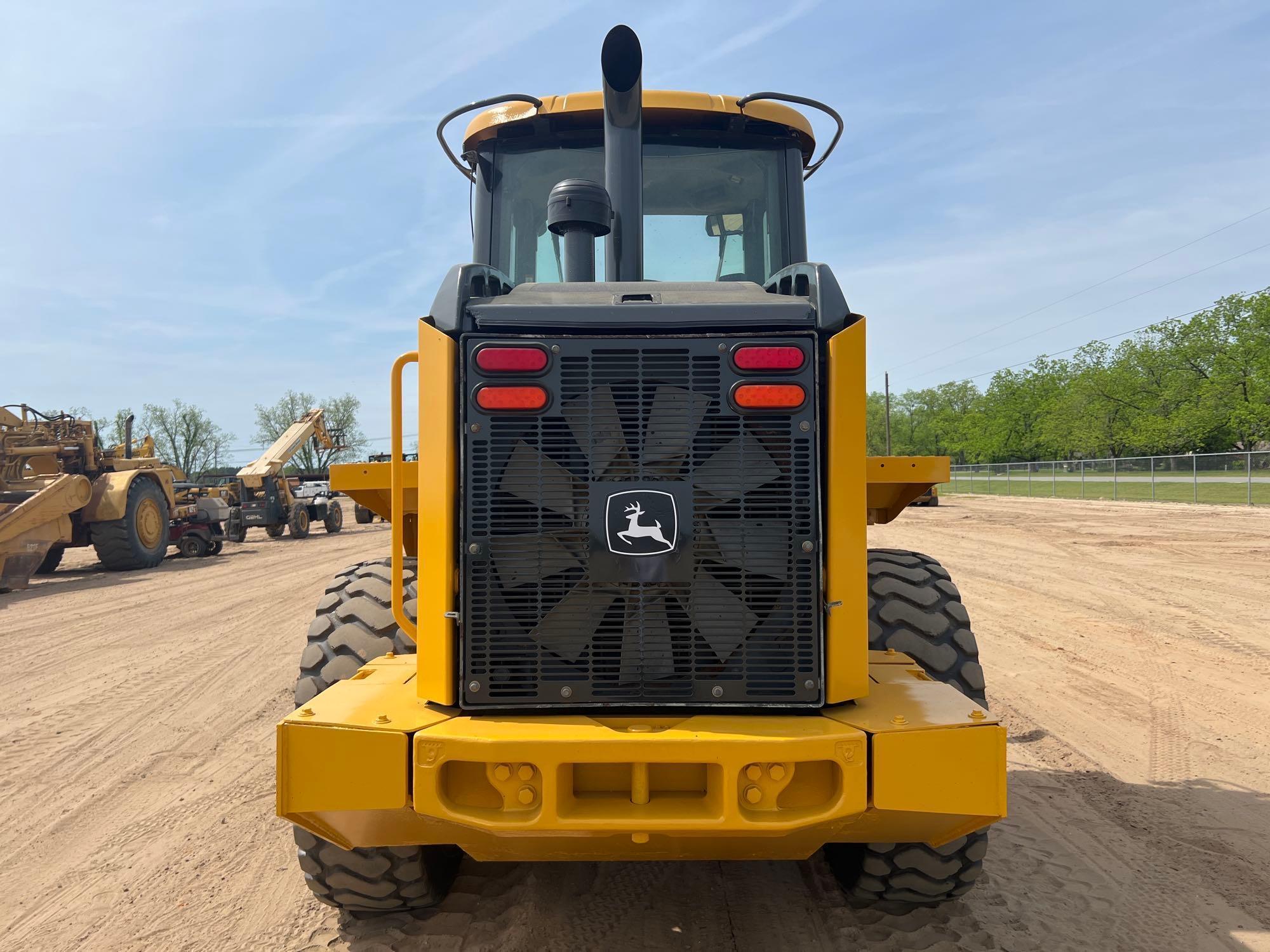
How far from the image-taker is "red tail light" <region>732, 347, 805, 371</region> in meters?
2.38

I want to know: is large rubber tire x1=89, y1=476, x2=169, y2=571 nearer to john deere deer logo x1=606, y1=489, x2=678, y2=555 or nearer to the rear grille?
the rear grille

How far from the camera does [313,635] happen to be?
3225mm

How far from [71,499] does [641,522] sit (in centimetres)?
1463

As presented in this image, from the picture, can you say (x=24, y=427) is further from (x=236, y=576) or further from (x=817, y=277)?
(x=817, y=277)

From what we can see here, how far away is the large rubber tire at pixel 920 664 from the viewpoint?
261 centimetres

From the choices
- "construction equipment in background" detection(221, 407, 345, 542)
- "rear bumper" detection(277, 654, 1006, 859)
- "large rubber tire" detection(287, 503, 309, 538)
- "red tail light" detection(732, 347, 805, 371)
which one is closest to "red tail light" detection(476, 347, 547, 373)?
"red tail light" detection(732, 347, 805, 371)

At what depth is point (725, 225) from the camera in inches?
148

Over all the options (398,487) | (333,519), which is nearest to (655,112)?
(398,487)

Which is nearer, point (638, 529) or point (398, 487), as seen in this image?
point (638, 529)

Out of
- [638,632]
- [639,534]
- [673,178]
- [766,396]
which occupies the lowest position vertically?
[638,632]

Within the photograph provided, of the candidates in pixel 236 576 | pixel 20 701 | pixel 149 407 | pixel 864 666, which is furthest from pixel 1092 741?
pixel 149 407

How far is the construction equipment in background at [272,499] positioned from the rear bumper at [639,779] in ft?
65.3

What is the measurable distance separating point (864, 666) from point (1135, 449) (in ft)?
188

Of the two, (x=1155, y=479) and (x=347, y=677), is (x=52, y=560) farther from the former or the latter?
(x=1155, y=479)
